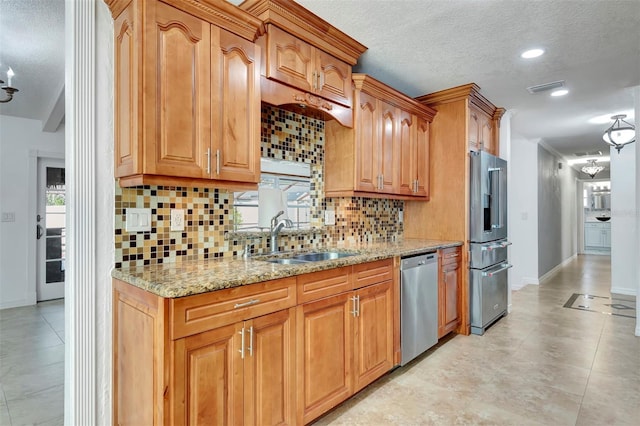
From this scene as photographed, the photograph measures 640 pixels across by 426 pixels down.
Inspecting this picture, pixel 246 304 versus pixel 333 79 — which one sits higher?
pixel 333 79

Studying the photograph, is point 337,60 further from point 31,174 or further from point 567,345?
point 31,174

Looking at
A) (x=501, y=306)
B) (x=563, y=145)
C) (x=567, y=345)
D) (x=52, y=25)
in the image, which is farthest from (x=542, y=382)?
(x=563, y=145)

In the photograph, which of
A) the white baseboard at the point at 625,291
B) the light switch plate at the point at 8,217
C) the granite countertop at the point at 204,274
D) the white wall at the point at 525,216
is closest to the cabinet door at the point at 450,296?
the granite countertop at the point at 204,274

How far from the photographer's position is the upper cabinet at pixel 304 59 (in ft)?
6.95

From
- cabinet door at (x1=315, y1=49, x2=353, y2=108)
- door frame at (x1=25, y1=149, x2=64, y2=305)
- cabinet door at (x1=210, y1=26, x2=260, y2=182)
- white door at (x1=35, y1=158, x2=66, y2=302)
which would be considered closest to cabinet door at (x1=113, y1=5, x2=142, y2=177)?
cabinet door at (x1=210, y1=26, x2=260, y2=182)

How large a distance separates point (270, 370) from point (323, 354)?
1.28 ft

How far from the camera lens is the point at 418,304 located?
2.79 m

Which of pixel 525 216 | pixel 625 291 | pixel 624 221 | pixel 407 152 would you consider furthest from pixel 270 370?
pixel 624 221

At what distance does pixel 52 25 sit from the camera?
247 centimetres

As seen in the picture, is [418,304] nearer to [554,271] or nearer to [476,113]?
[476,113]

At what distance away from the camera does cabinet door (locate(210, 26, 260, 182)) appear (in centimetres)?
183

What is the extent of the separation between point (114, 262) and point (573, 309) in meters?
5.08

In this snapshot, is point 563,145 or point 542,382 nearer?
point 542,382

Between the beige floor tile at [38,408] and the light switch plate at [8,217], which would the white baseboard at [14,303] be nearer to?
the light switch plate at [8,217]
